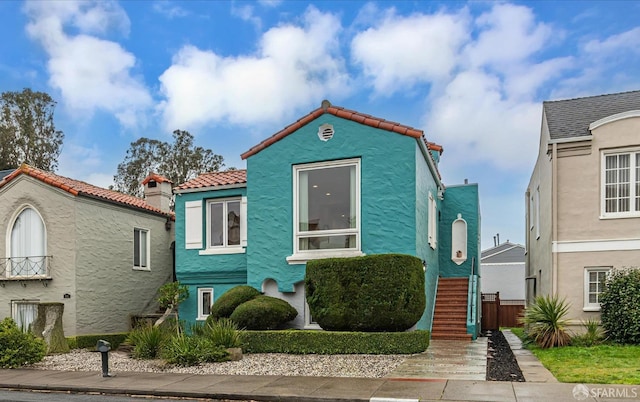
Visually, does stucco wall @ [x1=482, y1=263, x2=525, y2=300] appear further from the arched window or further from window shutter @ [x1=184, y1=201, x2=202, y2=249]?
the arched window

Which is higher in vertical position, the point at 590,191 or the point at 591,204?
the point at 590,191

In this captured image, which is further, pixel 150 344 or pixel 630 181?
pixel 630 181

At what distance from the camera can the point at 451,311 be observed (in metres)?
15.9

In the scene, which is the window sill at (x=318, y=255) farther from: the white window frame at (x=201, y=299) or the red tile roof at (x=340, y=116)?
the white window frame at (x=201, y=299)

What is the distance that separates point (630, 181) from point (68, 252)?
1711cm

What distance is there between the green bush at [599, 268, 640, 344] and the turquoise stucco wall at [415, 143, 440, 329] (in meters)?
4.60

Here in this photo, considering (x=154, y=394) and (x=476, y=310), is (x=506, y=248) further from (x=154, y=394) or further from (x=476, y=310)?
(x=154, y=394)

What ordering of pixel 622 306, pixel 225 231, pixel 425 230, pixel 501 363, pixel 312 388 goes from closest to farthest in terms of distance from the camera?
pixel 312 388 → pixel 501 363 → pixel 622 306 → pixel 425 230 → pixel 225 231

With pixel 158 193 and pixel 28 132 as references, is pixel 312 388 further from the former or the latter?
A: pixel 28 132

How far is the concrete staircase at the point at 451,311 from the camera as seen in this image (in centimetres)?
1504

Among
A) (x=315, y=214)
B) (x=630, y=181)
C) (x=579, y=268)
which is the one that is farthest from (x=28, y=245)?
(x=630, y=181)

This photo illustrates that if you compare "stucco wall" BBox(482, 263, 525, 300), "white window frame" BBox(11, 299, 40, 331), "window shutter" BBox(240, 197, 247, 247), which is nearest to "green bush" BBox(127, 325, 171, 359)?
"window shutter" BBox(240, 197, 247, 247)

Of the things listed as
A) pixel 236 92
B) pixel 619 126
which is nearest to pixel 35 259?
pixel 236 92

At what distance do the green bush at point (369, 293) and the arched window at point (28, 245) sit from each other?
10225 millimetres
